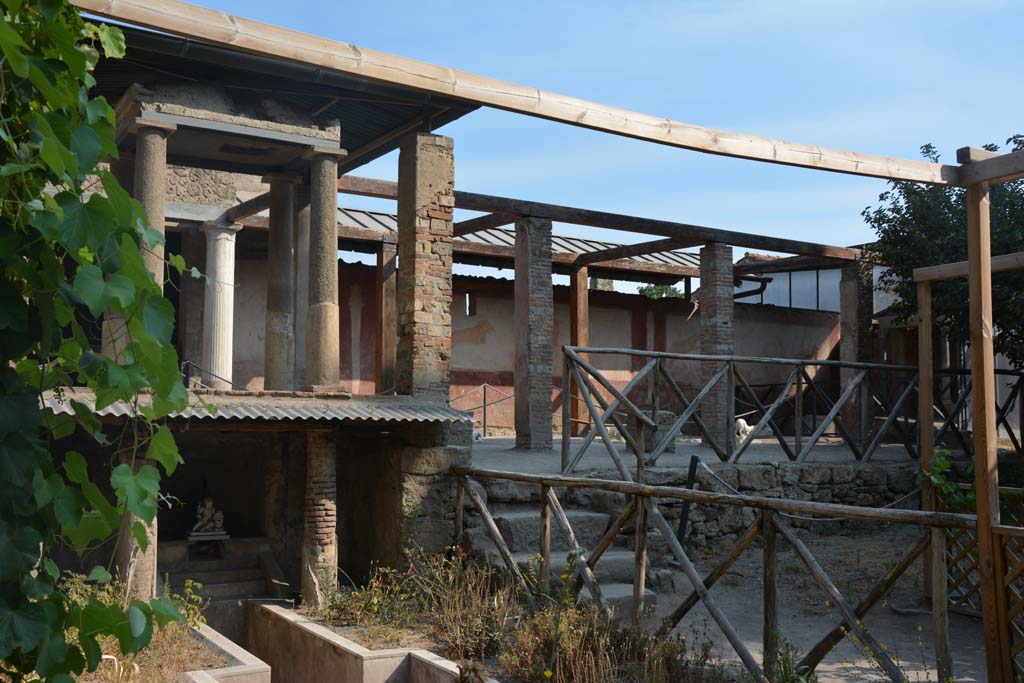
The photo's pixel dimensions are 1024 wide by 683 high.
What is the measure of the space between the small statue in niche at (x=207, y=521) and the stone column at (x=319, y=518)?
1.38 m

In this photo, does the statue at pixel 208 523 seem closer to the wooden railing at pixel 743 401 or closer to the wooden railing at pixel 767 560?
the wooden railing at pixel 767 560

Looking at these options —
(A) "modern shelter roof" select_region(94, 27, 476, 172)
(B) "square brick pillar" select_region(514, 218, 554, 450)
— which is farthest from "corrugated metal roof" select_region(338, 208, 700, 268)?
(A) "modern shelter roof" select_region(94, 27, 476, 172)

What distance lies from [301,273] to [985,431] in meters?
7.36

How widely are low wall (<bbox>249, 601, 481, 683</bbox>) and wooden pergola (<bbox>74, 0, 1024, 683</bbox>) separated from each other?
2.02 m

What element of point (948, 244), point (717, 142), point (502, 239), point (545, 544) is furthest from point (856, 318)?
point (717, 142)

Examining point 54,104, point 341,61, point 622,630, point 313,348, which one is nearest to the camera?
point 54,104

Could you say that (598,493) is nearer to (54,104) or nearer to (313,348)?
(313,348)

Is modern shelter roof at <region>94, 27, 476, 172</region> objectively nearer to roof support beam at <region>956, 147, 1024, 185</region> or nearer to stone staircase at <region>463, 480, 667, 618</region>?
stone staircase at <region>463, 480, 667, 618</region>

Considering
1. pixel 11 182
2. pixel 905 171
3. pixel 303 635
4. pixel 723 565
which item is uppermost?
pixel 905 171

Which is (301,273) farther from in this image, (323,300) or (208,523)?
(208,523)

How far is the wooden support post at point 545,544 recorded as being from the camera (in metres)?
7.21

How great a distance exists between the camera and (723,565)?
19.0 ft

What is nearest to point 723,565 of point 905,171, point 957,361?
point 905,171

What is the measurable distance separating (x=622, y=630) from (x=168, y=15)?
15.3 ft
